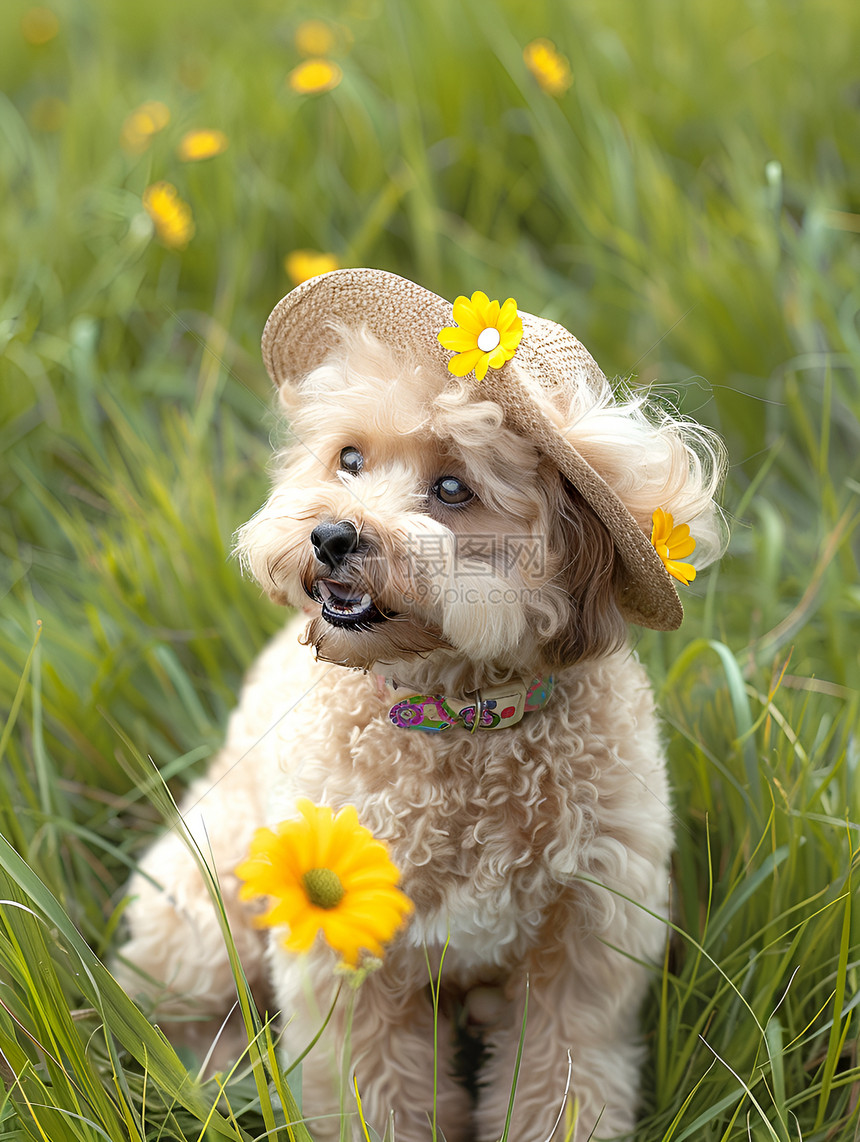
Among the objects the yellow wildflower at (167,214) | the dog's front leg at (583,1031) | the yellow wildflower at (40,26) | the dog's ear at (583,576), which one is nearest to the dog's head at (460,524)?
the dog's ear at (583,576)

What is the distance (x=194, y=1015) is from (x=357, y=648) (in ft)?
3.59

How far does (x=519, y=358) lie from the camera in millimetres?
1531

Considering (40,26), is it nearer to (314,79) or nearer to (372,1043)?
(314,79)

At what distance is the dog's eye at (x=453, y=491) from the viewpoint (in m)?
1.59

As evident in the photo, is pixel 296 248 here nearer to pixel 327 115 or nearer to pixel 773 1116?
pixel 327 115

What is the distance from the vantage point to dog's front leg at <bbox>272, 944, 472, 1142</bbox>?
1.75m

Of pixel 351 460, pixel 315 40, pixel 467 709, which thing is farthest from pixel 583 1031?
pixel 315 40

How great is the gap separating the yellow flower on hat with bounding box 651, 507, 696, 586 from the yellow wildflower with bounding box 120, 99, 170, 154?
299 cm

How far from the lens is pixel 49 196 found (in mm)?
3814

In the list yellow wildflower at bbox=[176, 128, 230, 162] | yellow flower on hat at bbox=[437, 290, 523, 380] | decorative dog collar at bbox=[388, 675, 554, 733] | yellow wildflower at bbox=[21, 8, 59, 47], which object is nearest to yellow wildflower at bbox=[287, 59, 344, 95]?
yellow wildflower at bbox=[176, 128, 230, 162]

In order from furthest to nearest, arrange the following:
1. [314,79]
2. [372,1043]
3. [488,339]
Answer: [314,79] → [372,1043] → [488,339]

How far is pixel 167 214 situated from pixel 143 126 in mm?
905

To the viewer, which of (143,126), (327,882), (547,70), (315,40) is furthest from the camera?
(315,40)

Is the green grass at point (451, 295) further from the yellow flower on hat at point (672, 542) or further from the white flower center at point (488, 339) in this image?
the white flower center at point (488, 339)
